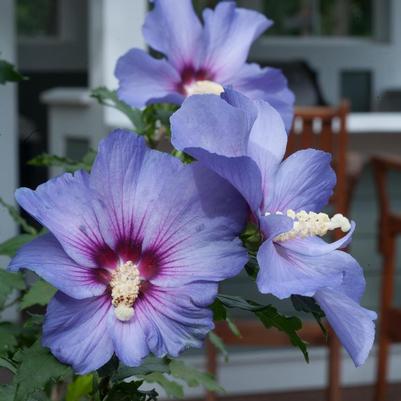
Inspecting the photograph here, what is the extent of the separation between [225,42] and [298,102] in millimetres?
6009

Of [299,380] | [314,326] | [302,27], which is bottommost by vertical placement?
[299,380]

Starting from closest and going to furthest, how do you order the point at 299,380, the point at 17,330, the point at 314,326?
the point at 17,330
the point at 314,326
the point at 299,380

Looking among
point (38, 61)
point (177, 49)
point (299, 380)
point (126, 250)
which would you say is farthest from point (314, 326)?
point (38, 61)

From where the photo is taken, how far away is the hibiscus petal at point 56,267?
497mm

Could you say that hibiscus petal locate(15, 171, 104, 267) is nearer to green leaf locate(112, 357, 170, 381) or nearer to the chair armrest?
green leaf locate(112, 357, 170, 381)

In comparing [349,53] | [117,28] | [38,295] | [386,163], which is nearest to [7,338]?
[38,295]

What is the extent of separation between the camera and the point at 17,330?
0.78 metres

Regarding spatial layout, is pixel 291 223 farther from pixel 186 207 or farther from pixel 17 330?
pixel 17 330

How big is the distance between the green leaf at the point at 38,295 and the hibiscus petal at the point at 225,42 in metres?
0.20

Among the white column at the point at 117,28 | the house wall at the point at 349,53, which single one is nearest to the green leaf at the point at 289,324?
the white column at the point at 117,28

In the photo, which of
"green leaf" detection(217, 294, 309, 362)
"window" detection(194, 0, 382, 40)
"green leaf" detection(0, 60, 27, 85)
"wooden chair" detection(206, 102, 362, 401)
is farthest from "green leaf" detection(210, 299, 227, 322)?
"window" detection(194, 0, 382, 40)

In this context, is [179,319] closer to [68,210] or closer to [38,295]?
[68,210]

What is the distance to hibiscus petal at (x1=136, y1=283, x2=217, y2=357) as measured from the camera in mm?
499

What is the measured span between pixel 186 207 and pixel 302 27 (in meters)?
8.27
